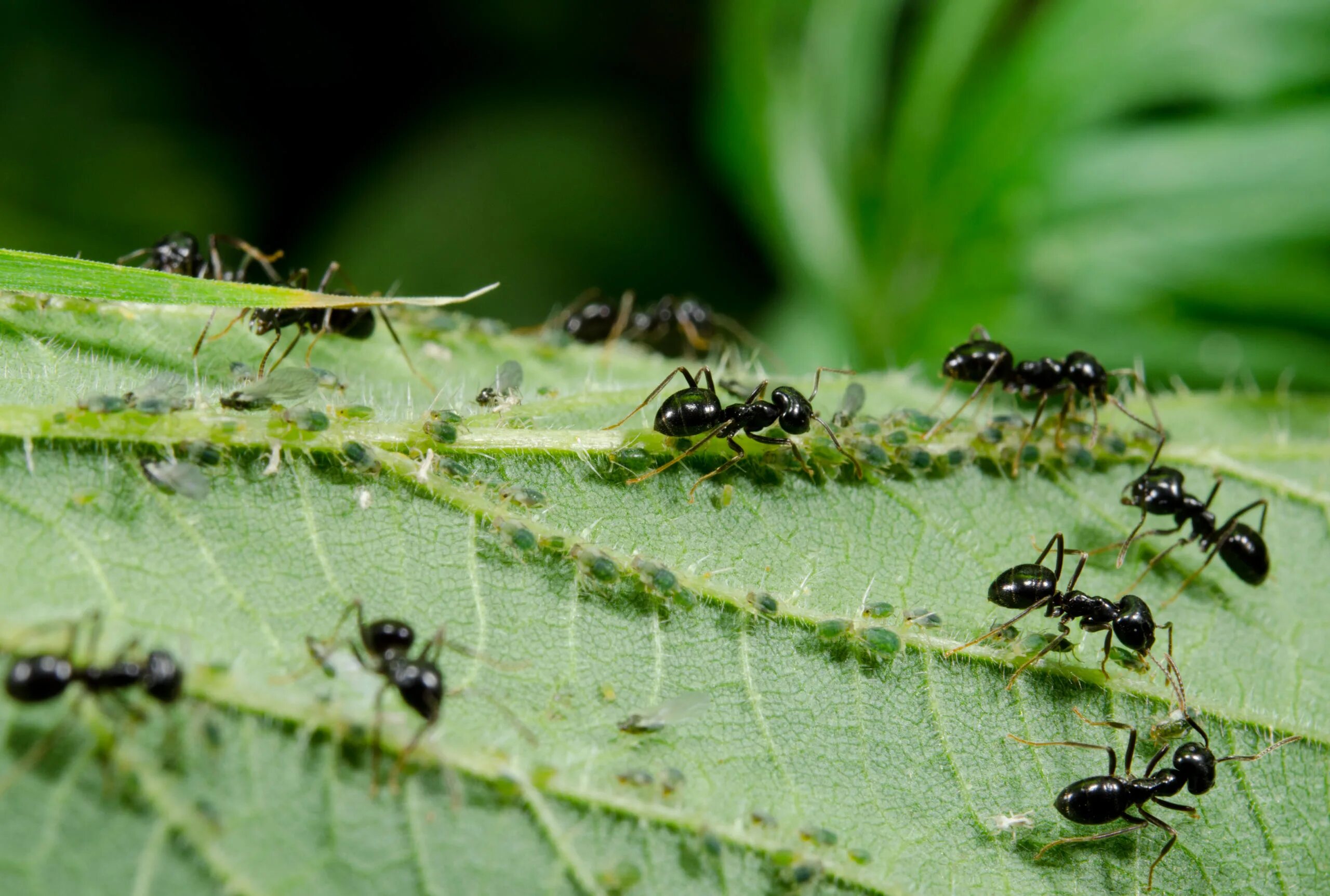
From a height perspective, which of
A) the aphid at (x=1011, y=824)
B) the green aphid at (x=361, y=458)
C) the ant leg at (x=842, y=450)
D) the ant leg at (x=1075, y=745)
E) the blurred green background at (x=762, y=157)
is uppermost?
the blurred green background at (x=762, y=157)

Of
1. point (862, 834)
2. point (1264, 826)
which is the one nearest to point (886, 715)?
point (862, 834)

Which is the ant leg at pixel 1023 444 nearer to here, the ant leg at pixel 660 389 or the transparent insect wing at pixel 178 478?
the ant leg at pixel 660 389

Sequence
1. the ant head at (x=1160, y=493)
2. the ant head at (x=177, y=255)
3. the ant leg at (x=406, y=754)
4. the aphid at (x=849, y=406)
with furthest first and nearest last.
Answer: the ant head at (x=177, y=255), the ant head at (x=1160, y=493), the aphid at (x=849, y=406), the ant leg at (x=406, y=754)

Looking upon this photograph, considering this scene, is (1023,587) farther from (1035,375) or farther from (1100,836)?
(1035,375)

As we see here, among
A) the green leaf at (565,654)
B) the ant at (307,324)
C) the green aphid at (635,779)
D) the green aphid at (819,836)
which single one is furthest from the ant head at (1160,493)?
the ant at (307,324)

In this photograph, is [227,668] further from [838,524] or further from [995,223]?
[995,223]

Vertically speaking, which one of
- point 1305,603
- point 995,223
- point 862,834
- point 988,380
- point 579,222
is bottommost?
point 862,834
